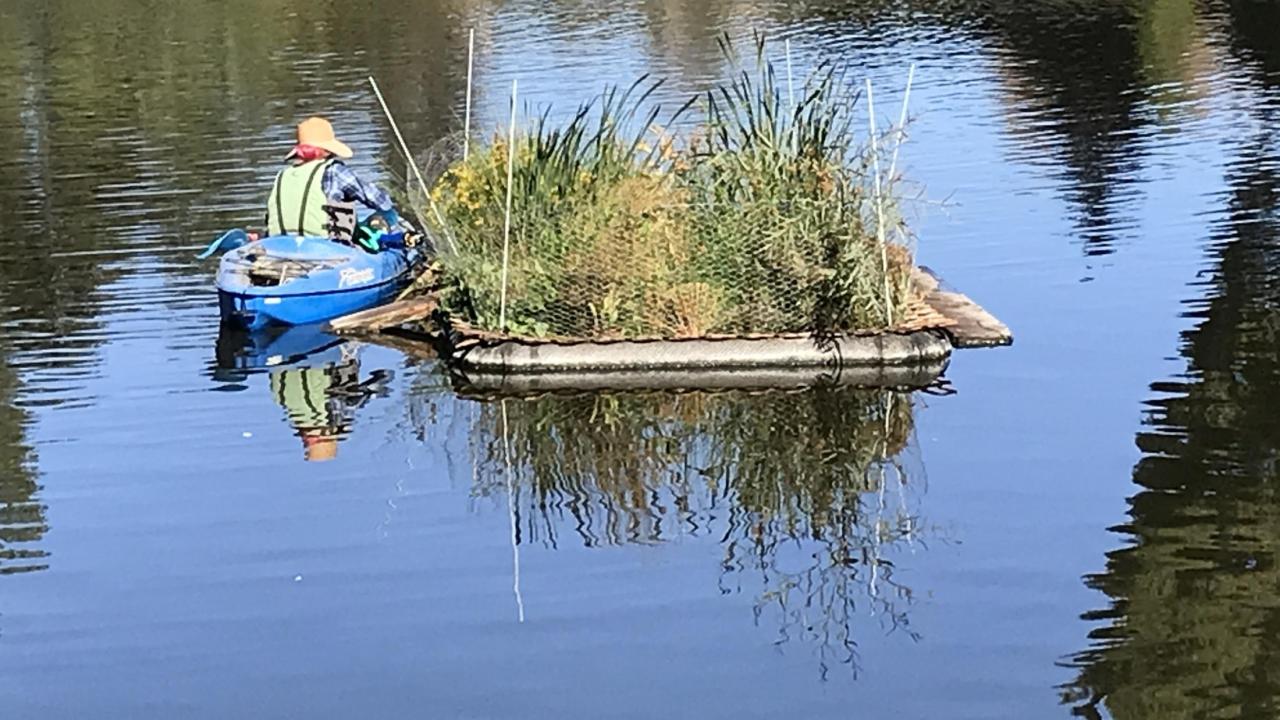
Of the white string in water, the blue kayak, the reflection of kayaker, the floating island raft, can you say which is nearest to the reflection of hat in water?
the reflection of kayaker

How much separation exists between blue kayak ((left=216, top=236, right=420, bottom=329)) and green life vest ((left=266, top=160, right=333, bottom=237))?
8.3 inches

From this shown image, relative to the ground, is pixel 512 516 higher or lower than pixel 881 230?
lower

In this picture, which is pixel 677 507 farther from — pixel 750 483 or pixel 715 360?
pixel 715 360

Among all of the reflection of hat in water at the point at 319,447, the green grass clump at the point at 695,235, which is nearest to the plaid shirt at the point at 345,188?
the green grass clump at the point at 695,235

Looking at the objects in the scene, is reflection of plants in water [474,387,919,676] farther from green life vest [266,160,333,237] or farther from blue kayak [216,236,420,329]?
green life vest [266,160,333,237]

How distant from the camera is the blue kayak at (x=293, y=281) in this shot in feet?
48.3

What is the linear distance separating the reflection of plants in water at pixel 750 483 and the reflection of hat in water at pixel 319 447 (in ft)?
2.76

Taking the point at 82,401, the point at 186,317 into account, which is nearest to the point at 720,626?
the point at 82,401

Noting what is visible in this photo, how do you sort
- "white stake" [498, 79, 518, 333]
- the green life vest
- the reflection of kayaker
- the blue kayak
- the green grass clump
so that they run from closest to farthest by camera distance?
1. the reflection of kayaker
2. the green grass clump
3. "white stake" [498, 79, 518, 333]
4. the blue kayak
5. the green life vest

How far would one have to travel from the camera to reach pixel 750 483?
10906mm

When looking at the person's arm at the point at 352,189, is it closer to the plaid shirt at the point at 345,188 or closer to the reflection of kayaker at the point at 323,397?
the plaid shirt at the point at 345,188

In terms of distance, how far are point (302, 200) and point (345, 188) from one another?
0.39 meters

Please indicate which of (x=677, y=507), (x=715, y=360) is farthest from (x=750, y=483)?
(x=715, y=360)

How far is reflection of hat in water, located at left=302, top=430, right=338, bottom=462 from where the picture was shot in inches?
460
